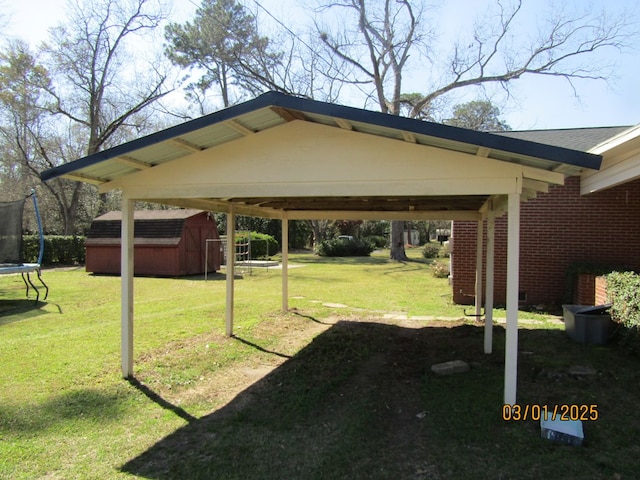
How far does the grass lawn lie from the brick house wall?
163cm

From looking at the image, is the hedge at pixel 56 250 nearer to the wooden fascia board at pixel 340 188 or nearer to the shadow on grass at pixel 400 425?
the wooden fascia board at pixel 340 188

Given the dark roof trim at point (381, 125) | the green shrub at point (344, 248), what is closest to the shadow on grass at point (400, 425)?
the dark roof trim at point (381, 125)

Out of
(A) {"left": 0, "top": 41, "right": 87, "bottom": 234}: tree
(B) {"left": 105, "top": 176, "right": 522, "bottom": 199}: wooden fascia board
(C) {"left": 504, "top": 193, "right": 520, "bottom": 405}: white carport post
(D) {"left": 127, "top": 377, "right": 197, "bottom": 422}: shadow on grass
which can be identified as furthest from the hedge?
(C) {"left": 504, "top": 193, "right": 520, "bottom": 405}: white carport post

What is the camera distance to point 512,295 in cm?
381

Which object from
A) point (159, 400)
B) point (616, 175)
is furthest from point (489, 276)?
point (159, 400)

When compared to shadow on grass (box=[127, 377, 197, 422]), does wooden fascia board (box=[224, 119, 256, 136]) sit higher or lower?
higher

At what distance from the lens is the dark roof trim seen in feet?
11.1

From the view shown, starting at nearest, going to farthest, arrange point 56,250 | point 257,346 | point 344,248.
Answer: point 257,346, point 56,250, point 344,248

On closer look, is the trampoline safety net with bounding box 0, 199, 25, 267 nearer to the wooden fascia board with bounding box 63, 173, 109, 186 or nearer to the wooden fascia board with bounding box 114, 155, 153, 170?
the wooden fascia board with bounding box 63, 173, 109, 186

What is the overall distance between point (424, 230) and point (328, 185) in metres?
45.1

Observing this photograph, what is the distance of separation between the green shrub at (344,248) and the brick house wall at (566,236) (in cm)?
1768

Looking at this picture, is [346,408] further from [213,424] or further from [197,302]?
[197,302]

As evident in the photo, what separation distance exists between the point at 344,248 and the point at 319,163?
23.4 metres
